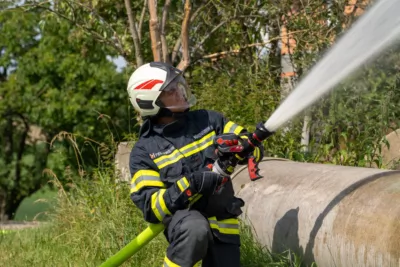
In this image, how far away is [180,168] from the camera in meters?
4.61

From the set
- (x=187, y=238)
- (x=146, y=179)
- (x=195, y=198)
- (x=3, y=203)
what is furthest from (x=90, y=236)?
(x=3, y=203)

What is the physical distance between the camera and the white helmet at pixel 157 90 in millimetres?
4699

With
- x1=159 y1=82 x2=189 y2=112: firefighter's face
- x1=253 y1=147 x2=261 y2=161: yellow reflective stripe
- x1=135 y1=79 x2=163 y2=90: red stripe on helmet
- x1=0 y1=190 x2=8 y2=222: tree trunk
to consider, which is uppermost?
x1=135 y1=79 x2=163 y2=90: red stripe on helmet

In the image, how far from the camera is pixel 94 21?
952 centimetres

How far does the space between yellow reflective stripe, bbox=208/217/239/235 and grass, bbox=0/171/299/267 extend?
2.20 feet

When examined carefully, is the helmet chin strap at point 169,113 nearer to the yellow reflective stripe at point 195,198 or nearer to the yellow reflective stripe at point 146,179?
the yellow reflective stripe at point 146,179

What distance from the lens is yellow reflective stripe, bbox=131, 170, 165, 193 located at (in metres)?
4.61

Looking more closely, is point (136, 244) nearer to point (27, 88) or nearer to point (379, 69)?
point (379, 69)

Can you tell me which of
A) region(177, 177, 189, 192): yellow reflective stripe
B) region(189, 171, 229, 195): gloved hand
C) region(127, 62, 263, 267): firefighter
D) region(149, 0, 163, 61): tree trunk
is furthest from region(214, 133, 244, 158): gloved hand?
region(149, 0, 163, 61): tree trunk

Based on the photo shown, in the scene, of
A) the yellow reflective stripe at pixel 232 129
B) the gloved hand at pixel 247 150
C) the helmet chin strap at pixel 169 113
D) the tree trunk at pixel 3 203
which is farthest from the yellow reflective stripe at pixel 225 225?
the tree trunk at pixel 3 203

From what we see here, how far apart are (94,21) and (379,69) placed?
3.66 meters

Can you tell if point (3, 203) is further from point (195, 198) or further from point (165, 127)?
point (195, 198)

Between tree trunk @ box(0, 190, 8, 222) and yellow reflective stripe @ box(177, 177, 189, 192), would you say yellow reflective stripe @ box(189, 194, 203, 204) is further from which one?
tree trunk @ box(0, 190, 8, 222)

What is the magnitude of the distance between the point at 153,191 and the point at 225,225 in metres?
0.49
